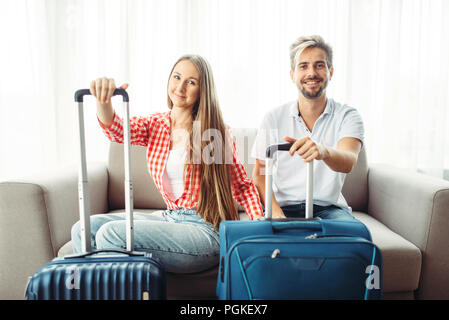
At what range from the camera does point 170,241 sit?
1.28 metres

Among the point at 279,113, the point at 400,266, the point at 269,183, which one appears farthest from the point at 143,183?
the point at 400,266

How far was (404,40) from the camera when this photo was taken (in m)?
2.57

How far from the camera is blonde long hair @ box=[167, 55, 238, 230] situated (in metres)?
1.40

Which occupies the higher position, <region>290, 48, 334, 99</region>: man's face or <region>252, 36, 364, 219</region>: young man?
<region>290, 48, 334, 99</region>: man's face

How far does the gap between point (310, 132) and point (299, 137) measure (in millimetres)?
53

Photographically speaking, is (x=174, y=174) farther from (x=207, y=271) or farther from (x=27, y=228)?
(x=27, y=228)

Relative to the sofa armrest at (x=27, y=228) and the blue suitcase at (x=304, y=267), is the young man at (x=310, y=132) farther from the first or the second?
the sofa armrest at (x=27, y=228)

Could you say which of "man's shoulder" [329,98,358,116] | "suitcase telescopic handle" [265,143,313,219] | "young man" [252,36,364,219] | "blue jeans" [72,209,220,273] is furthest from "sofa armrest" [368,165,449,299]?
"blue jeans" [72,209,220,273]

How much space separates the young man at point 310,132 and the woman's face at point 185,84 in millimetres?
370

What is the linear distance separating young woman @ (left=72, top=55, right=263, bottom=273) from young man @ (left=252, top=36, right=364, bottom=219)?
200 millimetres

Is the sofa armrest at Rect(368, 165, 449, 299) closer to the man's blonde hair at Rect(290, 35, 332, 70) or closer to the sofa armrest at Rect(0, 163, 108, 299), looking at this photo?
the man's blonde hair at Rect(290, 35, 332, 70)

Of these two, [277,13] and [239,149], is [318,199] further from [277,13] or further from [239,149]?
[277,13]

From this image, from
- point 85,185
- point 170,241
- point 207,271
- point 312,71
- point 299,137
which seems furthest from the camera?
point 299,137
